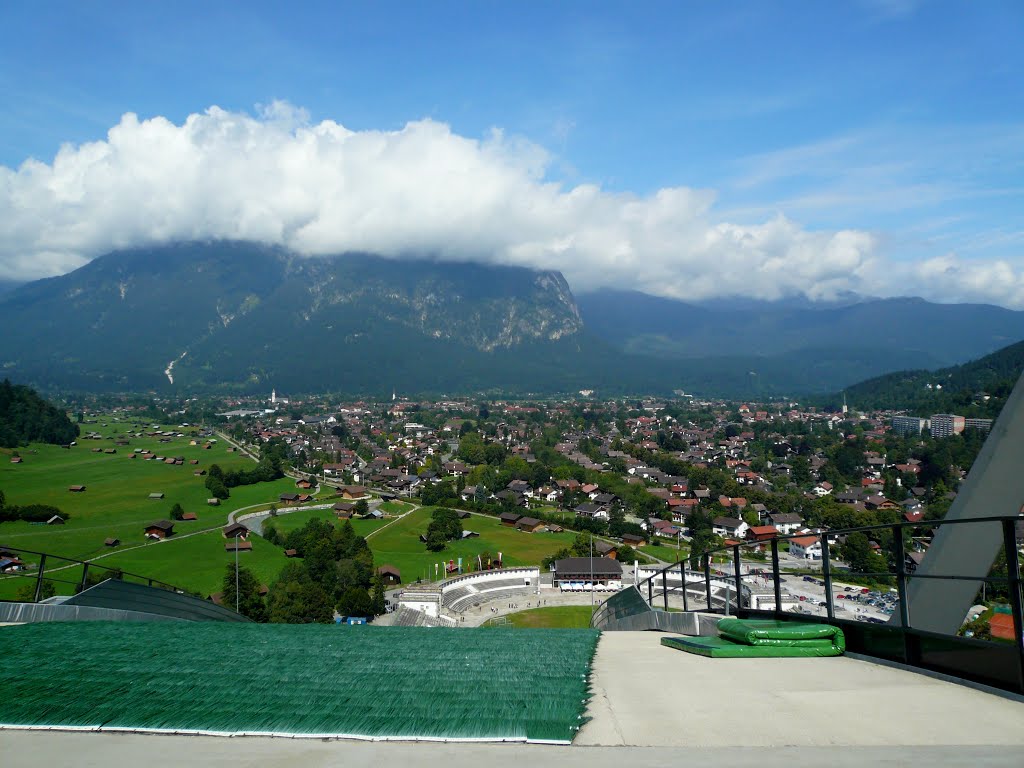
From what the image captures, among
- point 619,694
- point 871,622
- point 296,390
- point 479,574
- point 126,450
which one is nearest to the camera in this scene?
point 619,694

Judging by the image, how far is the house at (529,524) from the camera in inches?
1585

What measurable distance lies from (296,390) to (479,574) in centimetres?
14691

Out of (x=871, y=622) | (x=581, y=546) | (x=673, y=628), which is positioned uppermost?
(x=871, y=622)

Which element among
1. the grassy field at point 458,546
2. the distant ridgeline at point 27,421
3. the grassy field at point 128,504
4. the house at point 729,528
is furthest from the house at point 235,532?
the distant ridgeline at point 27,421

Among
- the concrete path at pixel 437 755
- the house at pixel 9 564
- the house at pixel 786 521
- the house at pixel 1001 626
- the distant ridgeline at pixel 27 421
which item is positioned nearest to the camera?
the concrete path at pixel 437 755

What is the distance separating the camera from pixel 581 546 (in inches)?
1324

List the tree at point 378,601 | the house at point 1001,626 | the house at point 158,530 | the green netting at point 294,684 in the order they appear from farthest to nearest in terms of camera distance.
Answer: the house at point 158,530
the tree at point 378,601
the house at point 1001,626
the green netting at point 294,684

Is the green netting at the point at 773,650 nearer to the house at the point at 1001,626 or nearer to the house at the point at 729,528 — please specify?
the house at the point at 1001,626

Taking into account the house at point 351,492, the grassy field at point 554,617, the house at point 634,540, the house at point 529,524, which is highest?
the house at point 351,492

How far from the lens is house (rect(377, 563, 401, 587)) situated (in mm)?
27617

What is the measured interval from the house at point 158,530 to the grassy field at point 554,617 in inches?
715

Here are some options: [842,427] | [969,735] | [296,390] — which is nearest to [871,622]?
[969,735]

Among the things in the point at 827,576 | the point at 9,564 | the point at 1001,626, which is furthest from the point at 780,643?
the point at 9,564

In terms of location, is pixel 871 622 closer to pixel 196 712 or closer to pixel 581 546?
pixel 196 712
